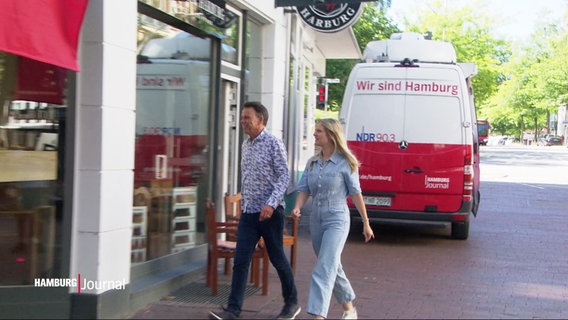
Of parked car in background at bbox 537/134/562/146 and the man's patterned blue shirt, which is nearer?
the man's patterned blue shirt

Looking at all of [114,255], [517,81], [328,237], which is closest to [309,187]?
[328,237]

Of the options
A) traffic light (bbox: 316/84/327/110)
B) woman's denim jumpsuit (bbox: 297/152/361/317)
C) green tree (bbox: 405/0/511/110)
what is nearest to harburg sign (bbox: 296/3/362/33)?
woman's denim jumpsuit (bbox: 297/152/361/317)

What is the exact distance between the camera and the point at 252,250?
18.6 feet

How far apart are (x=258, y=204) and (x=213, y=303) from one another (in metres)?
1.20

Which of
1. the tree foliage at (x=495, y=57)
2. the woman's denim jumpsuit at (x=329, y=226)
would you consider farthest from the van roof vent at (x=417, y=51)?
the tree foliage at (x=495, y=57)

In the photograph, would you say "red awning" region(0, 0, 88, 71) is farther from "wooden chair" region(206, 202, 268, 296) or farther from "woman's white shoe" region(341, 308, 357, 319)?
"woman's white shoe" region(341, 308, 357, 319)

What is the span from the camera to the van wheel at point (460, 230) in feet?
34.2

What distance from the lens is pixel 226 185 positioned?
8867 millimetres

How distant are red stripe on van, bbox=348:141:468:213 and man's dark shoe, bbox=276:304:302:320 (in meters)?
4.55

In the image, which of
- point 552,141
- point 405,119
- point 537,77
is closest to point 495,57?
point 537,77

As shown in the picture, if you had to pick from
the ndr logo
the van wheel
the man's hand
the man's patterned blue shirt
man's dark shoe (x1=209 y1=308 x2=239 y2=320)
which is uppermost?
the ndr logo

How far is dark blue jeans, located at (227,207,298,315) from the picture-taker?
18.4ft

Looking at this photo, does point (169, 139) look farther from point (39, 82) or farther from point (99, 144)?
point (99, 144)

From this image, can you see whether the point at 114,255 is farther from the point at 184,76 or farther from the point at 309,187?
the point at 184,76
